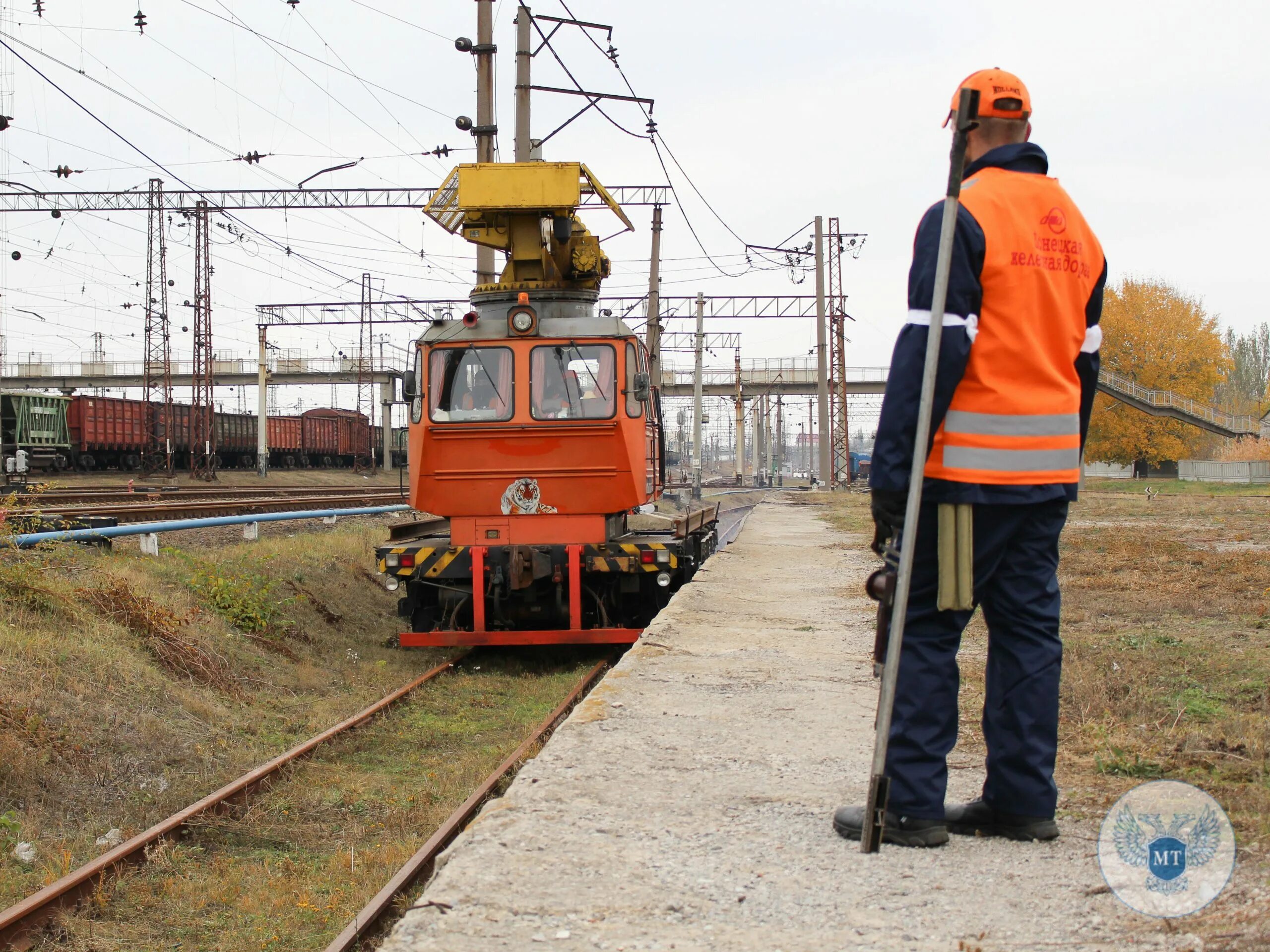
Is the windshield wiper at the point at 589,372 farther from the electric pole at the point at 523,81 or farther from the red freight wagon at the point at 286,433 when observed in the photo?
the red freight wagon at the point at 286,433

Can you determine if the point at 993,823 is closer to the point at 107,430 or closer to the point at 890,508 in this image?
the point at 890,508

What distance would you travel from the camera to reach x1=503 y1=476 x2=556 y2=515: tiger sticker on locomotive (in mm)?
10180

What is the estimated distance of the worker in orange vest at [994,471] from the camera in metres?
3.13

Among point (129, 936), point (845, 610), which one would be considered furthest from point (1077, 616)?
point (129, 936)

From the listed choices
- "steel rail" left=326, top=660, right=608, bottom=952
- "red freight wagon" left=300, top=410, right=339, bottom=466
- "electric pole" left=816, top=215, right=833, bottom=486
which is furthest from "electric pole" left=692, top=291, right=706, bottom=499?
"steel rail" left=326, top=660, right=608, bottom=952

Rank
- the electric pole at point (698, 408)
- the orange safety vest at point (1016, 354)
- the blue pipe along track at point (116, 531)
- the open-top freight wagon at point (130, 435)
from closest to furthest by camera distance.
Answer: the orange safety vest at point (1016, 354) → the blue pipe along track at point (116, 531) → the electric pole at point (698, 408) → the open-top freight wagon at point (130, 435)

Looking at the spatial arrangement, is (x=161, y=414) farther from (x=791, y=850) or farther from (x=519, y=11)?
(x=791, y=850)

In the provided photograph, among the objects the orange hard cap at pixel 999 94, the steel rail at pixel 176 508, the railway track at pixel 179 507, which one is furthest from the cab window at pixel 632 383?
the orange hard cap at pixel 999 94

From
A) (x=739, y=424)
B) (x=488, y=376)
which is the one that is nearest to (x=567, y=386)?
(x=488, y=376)

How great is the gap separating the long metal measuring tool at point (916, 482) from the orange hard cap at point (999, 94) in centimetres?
8

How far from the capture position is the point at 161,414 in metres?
42.7

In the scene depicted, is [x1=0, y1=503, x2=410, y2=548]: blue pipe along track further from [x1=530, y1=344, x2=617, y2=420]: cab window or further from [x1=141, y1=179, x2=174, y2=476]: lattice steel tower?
[x1=141, y1=179, x2=174, y2=476]: lattice steel tower

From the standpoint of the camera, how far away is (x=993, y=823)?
3283mm

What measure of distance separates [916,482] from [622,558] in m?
7.04
